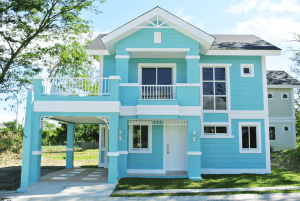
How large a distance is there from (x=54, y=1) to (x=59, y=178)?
46.9ft

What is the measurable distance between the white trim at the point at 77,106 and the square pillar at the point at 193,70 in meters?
3.29

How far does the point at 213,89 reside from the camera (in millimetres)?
12742

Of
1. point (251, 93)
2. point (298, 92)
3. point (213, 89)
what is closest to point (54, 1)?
point (213, 89)

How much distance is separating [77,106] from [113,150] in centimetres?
219

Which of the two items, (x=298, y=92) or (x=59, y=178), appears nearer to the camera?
(x=59, y=178)

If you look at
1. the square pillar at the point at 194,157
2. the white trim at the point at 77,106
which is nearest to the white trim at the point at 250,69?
the square pillar at the point at 194,157

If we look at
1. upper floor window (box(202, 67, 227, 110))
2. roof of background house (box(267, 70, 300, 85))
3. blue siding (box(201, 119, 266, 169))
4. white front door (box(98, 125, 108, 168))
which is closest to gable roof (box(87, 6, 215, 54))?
upper floor window (box(202, 67, 227, 110))

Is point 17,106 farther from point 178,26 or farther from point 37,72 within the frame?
point 178,26

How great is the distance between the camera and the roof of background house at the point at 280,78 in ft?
70.1

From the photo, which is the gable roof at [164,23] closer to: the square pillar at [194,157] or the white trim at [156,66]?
the white trim at [156,66]

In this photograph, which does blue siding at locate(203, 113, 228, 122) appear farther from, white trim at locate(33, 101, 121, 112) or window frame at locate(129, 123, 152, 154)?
white trim at locate(33, 101, 121, 112)

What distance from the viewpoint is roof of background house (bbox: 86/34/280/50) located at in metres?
12.4

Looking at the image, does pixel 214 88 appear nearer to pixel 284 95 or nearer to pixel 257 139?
pixel 257 139

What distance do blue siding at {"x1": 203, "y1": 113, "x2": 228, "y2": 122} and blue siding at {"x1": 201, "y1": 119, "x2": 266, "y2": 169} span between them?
0.93 metres
